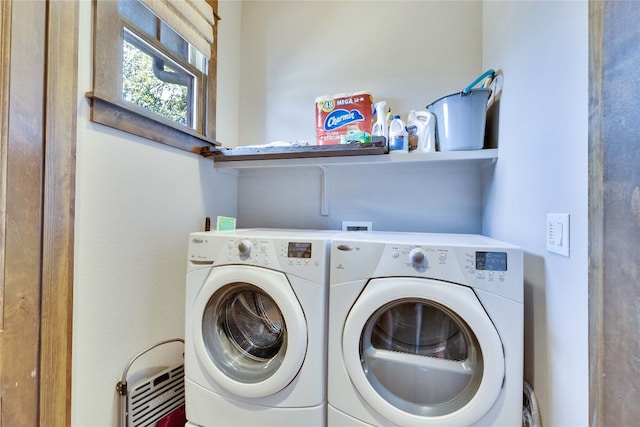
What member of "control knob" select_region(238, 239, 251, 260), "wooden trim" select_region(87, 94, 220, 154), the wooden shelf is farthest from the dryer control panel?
"wooden trim" select_region(87, 94, 220, 154)

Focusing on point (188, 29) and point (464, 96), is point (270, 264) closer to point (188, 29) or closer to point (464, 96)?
point (464, 96)

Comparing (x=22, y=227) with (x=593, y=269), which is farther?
(x=22, y=227)

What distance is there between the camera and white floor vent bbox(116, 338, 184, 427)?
Answer: 1103 mm

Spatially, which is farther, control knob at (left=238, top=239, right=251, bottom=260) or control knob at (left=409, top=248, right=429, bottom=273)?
control knob at (left=238, top=239, right=251, bottom=260)

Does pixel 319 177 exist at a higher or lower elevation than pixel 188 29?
lower

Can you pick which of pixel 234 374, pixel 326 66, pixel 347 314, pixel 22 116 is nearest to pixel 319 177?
pixel 326 66

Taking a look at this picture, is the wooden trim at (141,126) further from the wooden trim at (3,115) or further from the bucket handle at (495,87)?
the bucket handle at (495,87)

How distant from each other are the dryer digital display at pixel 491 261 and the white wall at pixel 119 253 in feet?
4.45

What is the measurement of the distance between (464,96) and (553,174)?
0.65 metres

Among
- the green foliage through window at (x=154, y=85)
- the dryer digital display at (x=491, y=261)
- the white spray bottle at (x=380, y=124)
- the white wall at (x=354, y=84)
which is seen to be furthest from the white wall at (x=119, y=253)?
the dryer digital display at (x=491, y=261)

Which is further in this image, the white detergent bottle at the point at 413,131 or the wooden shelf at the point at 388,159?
the white detergent bottle at the point at 413,131

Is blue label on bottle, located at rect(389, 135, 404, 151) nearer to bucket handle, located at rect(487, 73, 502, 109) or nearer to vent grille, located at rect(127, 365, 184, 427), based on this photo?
bucket handle, located at rect(487, 73, 502, 109)

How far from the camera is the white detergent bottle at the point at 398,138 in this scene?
143 centimetres

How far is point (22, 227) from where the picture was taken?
2.81 ft
